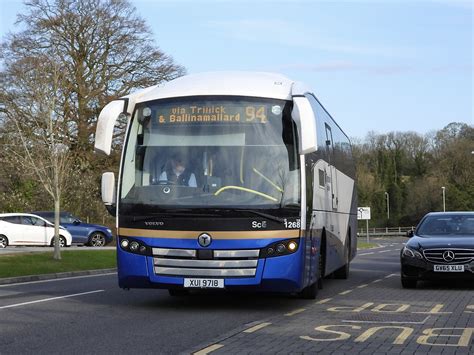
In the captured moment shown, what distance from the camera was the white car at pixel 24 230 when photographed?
35.7 m

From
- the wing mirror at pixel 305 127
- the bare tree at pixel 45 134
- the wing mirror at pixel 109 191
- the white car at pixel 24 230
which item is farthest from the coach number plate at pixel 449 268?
the white car at pixel 24 230

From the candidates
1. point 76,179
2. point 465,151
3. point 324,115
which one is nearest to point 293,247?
point 324,115

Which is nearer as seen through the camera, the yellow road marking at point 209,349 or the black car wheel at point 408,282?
the yellow road marking at point 209,349

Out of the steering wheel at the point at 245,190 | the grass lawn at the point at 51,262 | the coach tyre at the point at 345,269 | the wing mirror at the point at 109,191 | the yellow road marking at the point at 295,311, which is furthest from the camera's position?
the grass lawn at the point at 51,262

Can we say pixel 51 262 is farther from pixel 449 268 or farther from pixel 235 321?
pixel 235 321

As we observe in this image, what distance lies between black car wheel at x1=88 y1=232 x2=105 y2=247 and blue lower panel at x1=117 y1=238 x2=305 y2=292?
86.9ft

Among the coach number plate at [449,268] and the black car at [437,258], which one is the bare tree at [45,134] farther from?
the coach number plate at [449,268]

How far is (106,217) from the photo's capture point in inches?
1868

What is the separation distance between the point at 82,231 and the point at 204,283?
2687 cm

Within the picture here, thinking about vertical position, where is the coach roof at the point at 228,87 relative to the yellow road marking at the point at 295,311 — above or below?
above

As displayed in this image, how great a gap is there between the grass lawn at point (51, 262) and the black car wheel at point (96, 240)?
7686mm

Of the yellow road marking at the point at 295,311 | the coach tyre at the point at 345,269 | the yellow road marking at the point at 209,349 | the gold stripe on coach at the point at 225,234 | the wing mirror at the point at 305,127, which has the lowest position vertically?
the yellow road marking at the point at 209,349

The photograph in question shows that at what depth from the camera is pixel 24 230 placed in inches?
1416

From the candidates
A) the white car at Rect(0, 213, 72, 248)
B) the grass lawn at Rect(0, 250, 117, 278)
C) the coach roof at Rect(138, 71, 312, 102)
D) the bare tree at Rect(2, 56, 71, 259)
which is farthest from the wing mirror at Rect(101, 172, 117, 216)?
the white car at Rect(0, 213, 72, 248)
